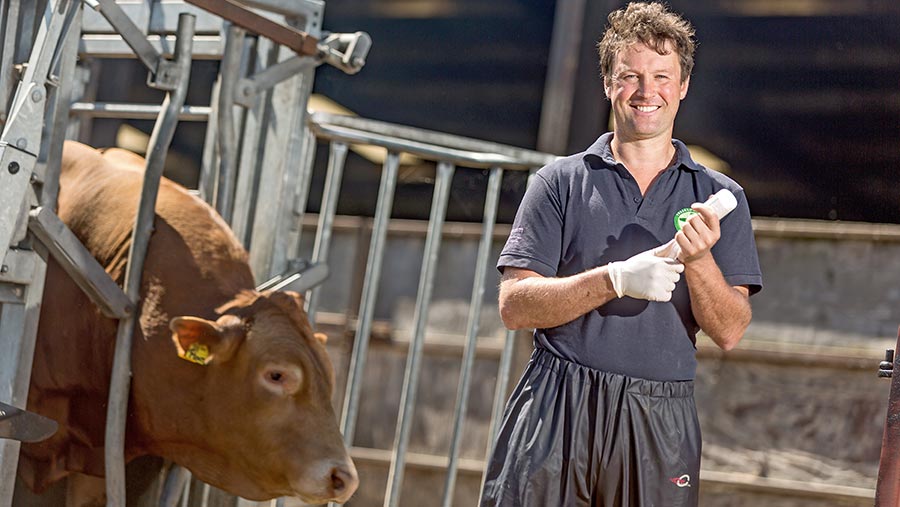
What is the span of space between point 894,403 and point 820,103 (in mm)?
3324

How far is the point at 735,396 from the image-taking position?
4.80 meters

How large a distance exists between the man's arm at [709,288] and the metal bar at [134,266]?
61.4 inches

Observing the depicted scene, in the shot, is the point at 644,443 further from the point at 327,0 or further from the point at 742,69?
the point at 327,0

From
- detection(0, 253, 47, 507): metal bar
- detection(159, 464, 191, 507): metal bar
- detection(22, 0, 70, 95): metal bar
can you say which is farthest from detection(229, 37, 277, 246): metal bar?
detection(22, 0, 70, 95): metal bar

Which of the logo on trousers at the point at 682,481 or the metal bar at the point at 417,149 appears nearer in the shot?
the logo on trousers at the point at 682,481

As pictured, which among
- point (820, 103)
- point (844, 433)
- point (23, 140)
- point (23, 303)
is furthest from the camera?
point (820, 103)

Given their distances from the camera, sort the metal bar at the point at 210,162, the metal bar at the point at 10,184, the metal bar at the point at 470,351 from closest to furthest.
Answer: the metal bar at the point at 10,184, the metal bar at the point at 210,162, the metal bar at the point at 470,351

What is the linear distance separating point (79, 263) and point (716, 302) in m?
1.66

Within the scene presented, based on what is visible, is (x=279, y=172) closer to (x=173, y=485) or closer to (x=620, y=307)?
(x=173, y=485)

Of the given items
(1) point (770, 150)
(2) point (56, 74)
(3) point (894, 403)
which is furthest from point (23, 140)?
Answer: (1) point (770, 150)

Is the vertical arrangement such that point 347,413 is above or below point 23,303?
below

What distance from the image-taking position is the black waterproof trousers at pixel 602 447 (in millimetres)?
2326

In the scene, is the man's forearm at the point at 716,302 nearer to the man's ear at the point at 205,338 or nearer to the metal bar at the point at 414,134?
the man's ear at the point at 205,338

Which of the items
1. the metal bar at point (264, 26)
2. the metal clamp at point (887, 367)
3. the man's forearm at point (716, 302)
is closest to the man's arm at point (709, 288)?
the man's forearm at point (716, 302)
